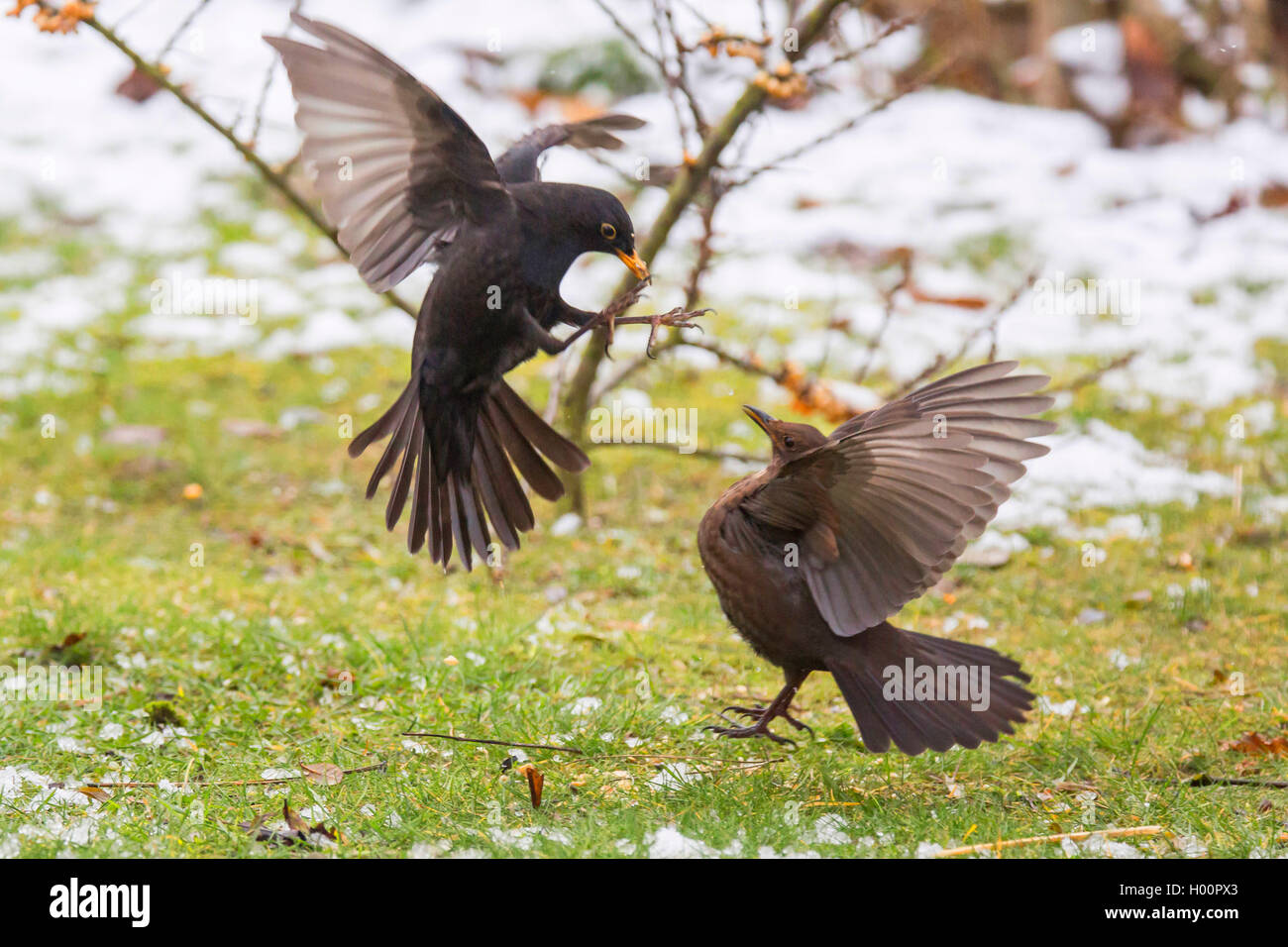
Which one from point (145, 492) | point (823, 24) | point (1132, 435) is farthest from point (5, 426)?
point (1132, 435)

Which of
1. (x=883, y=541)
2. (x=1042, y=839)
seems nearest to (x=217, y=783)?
(x=883, y=541)

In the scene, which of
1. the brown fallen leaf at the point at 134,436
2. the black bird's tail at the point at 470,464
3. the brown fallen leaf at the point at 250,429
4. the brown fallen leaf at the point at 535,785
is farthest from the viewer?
the brown fallen leaf at the point at 250,429

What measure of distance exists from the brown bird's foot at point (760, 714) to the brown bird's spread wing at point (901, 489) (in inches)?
20.3

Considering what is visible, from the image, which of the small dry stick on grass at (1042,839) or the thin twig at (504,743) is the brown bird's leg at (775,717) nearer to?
the thin twig at (504,743)

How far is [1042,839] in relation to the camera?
309 cm

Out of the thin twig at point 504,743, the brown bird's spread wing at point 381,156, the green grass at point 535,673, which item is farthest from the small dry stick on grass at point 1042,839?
the brown bird's spread wing at point 381,156

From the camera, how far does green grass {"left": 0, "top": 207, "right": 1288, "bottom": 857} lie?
3.22 meters

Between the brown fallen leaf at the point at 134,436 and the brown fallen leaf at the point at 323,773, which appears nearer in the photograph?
the brown fallen leaf at the point at 323,773

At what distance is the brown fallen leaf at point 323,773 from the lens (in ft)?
11.3

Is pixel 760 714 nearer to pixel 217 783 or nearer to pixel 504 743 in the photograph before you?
pixel 504 743

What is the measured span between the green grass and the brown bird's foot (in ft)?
0.27

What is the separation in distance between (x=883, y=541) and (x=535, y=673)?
4.64ft
